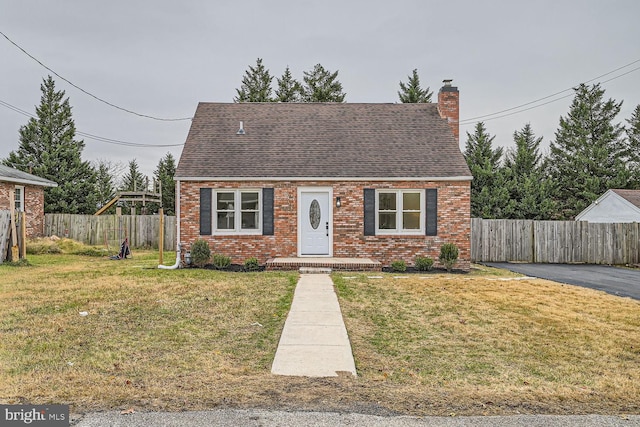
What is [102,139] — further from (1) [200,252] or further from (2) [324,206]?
(2) [324,206]

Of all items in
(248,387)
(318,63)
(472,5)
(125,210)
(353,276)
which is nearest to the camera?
(248,387)

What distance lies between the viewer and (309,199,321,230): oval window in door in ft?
48.6

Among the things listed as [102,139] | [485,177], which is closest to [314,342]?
[485,177]

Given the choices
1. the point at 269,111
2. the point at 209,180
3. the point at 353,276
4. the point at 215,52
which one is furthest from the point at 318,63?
the point at 353,276

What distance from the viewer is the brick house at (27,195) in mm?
20578

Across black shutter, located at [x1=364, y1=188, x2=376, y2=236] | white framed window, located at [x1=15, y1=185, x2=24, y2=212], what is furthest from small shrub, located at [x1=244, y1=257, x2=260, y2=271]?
white framed window, located at [x1=15, y1=185, x2=24, y2=212]

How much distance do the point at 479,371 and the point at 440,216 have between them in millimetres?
10093

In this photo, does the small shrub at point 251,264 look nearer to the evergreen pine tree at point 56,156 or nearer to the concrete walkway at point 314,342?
the concrete walkway at point 314,342

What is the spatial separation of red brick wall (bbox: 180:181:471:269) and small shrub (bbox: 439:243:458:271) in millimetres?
365

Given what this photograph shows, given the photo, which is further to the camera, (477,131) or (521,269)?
(477,131)

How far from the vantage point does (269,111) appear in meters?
17.4

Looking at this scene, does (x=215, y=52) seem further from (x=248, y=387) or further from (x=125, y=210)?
(x=248, y=387)

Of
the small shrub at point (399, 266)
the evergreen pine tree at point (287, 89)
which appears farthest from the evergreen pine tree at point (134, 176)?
the small shrub at point (399, 266)

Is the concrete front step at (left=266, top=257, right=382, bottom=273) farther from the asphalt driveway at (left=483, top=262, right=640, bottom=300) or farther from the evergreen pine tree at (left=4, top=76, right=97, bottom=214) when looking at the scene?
the evergreen pine tree at (left=4, top=76, right=97, bottom=214)
